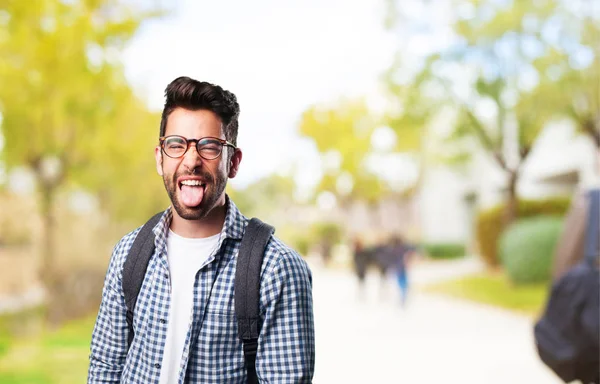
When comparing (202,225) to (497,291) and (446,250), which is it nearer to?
(497,291)

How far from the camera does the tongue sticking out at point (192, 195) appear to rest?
1.25 meters

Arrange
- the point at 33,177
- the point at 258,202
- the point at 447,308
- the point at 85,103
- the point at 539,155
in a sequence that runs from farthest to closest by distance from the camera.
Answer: the point at 258,202
the point at 539,155
the point at 447,308
the point at 33,177
the point at 85,103

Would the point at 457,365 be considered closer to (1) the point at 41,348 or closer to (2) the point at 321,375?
(2) the point at 321,375

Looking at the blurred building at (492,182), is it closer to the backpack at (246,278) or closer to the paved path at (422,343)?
the paved path at (422,343)

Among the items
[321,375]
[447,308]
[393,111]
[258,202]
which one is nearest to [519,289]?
[447,308]

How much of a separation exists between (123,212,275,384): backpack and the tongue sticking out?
0.10 m

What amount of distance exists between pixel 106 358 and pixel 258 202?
2769 centimetres

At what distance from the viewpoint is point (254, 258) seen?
121 centimetres

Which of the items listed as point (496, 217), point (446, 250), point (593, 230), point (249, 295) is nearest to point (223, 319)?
point (249, 295)

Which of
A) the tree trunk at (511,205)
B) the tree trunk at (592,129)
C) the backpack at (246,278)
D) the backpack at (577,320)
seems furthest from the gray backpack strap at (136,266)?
the tree trunk at (511,205)

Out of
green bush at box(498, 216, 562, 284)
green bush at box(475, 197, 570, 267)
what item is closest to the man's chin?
green bush at box(498, 216, 562, 284)

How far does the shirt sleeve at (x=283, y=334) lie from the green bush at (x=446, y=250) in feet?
64.3

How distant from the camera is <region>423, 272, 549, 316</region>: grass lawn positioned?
943 centimetres

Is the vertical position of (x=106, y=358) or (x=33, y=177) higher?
(x=33, y=177)
